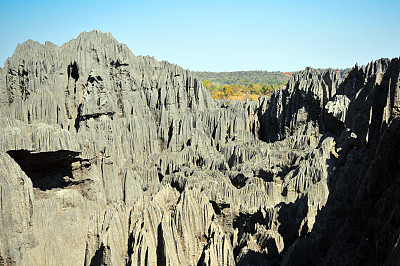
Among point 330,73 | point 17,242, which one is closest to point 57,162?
point 17,242

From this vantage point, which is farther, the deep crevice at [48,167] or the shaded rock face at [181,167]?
the deep crevice at [48,167]

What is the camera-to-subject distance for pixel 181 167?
74.5 ft

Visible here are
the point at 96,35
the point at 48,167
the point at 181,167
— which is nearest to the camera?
the point at 48,167

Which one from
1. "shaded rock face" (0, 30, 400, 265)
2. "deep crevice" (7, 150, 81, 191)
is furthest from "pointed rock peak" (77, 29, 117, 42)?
"deep crevice" (7, 150, 81, 191)

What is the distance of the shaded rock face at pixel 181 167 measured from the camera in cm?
707

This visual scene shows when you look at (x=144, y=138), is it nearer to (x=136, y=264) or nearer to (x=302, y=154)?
(x=302, y=154)

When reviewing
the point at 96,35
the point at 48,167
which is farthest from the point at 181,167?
the point at 96,35

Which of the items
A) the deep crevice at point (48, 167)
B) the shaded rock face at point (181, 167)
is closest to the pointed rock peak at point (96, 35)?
the shaded rock face at point (181, 167)

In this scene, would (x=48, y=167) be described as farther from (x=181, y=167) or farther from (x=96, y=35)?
(x=96, y=35)

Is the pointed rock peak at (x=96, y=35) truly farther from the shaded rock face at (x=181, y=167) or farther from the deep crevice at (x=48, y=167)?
the deep crevice at (x=48, y=167)

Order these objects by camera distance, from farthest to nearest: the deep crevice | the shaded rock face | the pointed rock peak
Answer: the pointed rock peak < the deep crevice < the shaded rock face

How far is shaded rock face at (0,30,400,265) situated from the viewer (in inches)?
279

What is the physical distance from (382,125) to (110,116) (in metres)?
23.6

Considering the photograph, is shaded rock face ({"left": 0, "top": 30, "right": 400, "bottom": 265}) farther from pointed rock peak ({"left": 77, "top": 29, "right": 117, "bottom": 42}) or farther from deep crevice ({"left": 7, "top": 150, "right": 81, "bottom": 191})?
pointed rock peak ({"left": 77, "top": 29, "right": 117, "bottom": 42})
